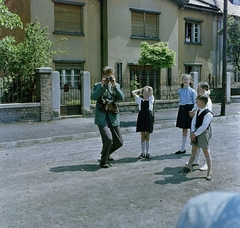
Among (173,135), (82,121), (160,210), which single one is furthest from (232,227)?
(82,121)

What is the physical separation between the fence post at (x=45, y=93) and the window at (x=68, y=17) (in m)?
5.73

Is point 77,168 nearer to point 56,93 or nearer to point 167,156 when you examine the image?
point 167,156

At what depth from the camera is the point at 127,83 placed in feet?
60.8

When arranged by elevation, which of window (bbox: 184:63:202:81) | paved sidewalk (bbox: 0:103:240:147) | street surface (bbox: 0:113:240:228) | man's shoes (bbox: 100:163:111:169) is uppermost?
window (bbox: 184:63:202:81)

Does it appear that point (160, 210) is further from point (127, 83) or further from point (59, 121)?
point (127, 83)

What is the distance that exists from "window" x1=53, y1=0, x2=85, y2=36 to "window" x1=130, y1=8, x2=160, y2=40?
10.9ft

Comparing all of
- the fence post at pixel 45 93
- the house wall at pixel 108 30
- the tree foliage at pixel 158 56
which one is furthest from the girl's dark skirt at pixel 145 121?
the house wall at pixel 108 30

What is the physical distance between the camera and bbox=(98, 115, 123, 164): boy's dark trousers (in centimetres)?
694

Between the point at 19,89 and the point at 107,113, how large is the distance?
7566mm

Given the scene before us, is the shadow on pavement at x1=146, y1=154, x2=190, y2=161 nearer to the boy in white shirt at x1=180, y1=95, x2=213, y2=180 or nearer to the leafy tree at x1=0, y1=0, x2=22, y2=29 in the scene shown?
the boy in white shirt at x1=180, y1=95, x2=213, y2=180

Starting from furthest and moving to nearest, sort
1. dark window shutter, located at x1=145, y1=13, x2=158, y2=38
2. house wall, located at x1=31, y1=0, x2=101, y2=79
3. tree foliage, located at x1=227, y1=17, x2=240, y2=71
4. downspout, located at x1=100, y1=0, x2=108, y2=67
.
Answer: tree foliage, located at x1=227, y1=17, x2=240, y2=71, dark window shutter, located at x1=145, y1=13, x2=158, y2=38, downspout, located at x1=100, y1=0, x2=108, y2=67, house wall, located at x1=31, y1=0, x2=101, y2=79

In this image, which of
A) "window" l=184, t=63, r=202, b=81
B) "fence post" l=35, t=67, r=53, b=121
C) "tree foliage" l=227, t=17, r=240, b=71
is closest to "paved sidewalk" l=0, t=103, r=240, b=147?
"fence post" l=35, t=67, r=53, b=121

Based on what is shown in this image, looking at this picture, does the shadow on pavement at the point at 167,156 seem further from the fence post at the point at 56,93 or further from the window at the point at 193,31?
the window at the point at 193,31

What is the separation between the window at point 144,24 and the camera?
21.6m
